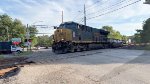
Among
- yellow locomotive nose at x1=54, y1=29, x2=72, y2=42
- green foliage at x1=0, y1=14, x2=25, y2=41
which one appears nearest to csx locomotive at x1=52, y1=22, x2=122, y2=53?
yellow locomotive nose at x1=54, y1=29, x2=72, y2=42

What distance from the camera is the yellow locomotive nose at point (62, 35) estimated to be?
92.1 ft

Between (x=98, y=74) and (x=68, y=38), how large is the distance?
53.6 ft

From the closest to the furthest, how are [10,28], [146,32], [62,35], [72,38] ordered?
[72,38] < [62,35] < [146,32] < [10,28]

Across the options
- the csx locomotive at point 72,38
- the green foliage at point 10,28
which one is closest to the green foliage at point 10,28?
the green foliage at point 10,28

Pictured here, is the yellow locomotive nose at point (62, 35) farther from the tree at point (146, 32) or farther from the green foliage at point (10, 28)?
the green foliage at point (10, 28)

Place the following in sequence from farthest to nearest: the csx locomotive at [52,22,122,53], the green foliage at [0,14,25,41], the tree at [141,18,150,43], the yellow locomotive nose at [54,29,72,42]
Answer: the green foliage at [0,14,25,41] → the tree at [141,18,150,43] → the yellow locomotive nose at [54,29,72,42] → the csx locomotive at [52,22,122,53]

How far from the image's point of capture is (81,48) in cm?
2995

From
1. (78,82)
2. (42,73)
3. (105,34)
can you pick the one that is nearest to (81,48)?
(105,34)

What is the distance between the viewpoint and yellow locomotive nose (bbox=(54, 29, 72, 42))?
92.1 ft

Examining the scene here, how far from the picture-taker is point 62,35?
28438mm

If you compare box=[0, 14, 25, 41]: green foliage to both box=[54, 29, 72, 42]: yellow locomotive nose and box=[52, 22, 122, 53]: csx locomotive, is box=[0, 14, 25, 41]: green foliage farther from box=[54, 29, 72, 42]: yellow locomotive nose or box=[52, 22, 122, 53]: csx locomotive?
box=[54, 29, 72, 42]: yellow locomotive nose

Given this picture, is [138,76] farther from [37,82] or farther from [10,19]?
[10,19]

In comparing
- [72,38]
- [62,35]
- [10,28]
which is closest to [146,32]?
[72,38]

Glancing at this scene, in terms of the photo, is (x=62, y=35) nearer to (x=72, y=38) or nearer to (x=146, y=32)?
(x=72, y=38)
